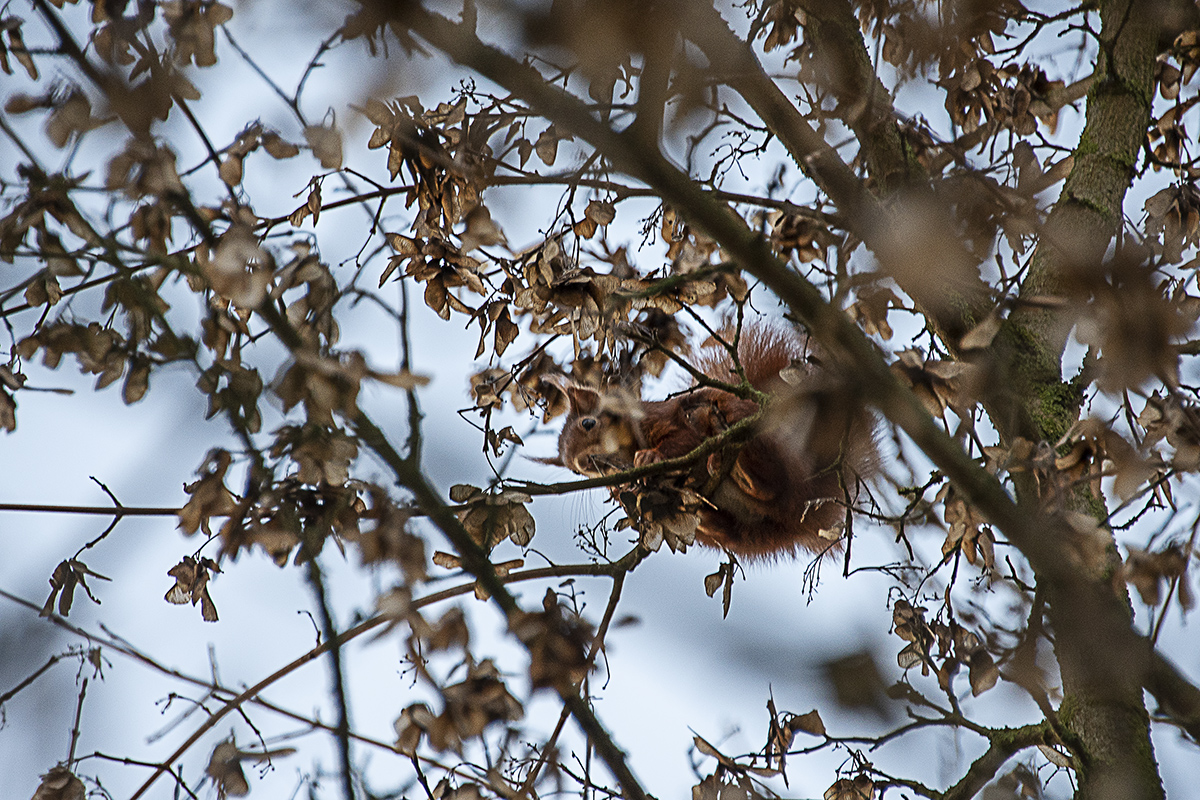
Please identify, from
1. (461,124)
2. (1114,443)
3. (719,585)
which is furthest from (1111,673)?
(461,124)

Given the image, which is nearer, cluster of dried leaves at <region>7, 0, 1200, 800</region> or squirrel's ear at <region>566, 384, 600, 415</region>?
cluster of dried leaves at <region>7, 0, 1200, 800</region>

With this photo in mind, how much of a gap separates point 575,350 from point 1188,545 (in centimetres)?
124

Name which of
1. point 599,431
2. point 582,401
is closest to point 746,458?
point 582,401

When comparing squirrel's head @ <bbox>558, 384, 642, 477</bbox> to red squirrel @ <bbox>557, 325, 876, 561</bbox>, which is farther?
red squirrel @ <bbox>557, 325, 876, 561</bbox>

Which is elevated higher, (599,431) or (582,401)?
(582,401)

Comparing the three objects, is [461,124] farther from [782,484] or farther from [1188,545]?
[1188,545]

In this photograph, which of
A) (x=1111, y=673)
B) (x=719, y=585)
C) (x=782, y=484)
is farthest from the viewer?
(x=782, y=484)

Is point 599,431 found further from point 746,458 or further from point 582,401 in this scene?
point 746,458

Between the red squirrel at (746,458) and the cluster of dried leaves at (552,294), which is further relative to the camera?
the red squirrel at (746,458)

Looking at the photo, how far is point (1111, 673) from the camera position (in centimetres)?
131

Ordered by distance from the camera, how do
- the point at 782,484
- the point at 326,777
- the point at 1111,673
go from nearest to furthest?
1. the point at 1111,673
2. the point at 326,777
3. the point at 782,484

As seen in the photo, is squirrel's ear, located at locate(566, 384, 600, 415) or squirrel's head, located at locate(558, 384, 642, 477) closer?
squirrel's head, located at locate(558, 384, 642, 477)

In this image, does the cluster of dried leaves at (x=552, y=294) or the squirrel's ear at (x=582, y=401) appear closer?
the cluster of dried leaves at (x=552, y=294)

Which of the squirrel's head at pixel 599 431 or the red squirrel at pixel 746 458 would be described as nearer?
the squirrel's head at pixel 599 431
